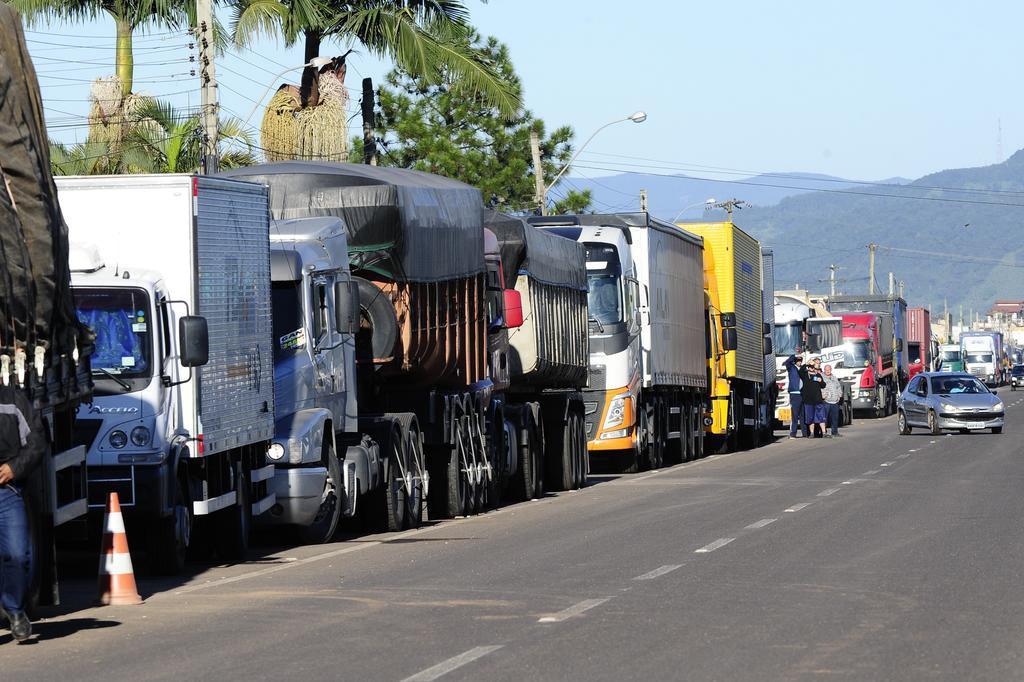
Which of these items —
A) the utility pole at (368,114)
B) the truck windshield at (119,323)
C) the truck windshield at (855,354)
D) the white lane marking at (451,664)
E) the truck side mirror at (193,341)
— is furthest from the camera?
the truck windshield at (855,354)

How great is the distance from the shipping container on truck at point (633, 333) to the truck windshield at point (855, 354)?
26.2 meters

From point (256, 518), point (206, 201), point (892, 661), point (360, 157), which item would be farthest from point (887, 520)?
point (360, 157)

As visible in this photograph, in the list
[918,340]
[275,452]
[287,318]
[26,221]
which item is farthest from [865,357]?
[26,221]

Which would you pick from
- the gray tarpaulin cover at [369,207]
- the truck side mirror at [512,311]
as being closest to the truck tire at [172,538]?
the gray tarpaulin cover at [369,207]

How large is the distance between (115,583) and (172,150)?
18412 mm

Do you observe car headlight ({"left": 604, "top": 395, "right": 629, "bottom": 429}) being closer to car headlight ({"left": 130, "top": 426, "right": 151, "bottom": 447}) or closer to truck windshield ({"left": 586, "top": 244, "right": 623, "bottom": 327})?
truck windshield ({"left": 586, "top": 244, "right": 623, "bottom": 327})

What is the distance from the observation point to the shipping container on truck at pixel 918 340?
8069cm

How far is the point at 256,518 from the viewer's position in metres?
17.2

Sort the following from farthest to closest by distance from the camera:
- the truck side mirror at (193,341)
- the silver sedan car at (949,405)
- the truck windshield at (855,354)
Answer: the truck windshield at (855,354) → the silver sedan car at (949,405) → the truck side mirror at (193,341)

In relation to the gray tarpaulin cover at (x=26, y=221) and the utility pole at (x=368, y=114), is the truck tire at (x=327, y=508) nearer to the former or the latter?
the gray tarpaulin cover at (x=26, y=221)

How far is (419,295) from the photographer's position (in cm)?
1966

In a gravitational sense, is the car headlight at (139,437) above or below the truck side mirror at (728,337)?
below

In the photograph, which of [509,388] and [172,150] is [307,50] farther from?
[509,388]

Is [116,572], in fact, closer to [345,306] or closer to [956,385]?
[345,306]
